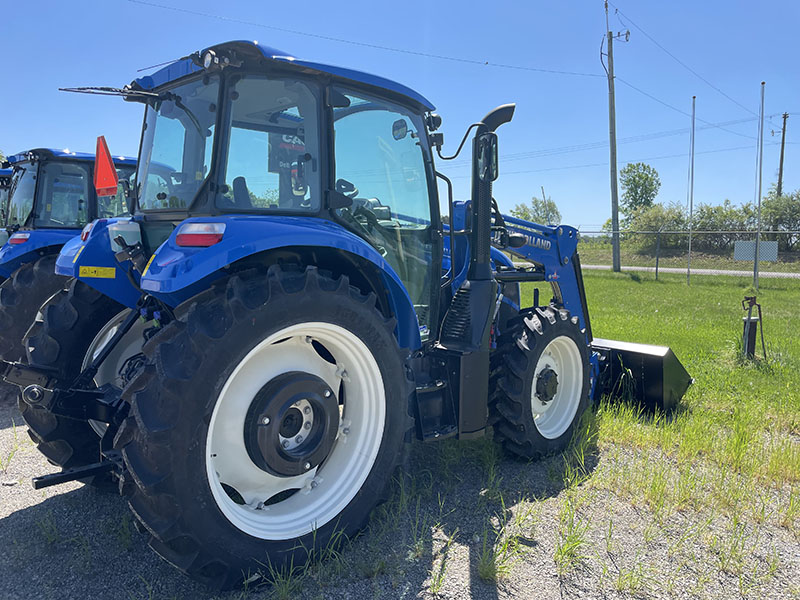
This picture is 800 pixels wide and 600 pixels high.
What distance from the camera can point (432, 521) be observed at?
319 centimetres

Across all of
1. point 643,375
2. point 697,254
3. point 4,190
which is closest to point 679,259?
point 697,254

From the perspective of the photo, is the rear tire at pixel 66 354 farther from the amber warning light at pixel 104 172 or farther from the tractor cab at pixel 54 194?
the tractor cab at pixel 54 194

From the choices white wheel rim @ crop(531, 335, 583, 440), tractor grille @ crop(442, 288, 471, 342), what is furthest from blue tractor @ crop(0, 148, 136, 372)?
white wheel rim @ crop(531, 335, 583, 440)

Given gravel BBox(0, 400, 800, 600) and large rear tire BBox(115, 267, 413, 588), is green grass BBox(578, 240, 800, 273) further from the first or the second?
large rear tire BBox(115, 267, 413, 588)

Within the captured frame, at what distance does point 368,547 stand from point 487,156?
2.29 meters

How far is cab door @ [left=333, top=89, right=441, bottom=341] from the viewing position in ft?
10.6

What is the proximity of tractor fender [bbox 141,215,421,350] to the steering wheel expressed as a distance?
327 mm

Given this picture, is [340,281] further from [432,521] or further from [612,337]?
[612,337]

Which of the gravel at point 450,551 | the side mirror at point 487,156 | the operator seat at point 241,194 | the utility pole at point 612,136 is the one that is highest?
the utility pole at point 612,136

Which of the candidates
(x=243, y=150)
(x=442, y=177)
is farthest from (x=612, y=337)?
(x=243, y=150)

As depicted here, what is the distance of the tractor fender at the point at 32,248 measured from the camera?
6.05m

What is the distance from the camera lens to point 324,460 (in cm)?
297

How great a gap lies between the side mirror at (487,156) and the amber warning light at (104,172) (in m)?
2.10

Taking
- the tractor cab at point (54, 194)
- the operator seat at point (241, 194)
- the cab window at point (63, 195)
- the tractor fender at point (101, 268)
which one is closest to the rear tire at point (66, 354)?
the tractor fender at point (101, 268)
